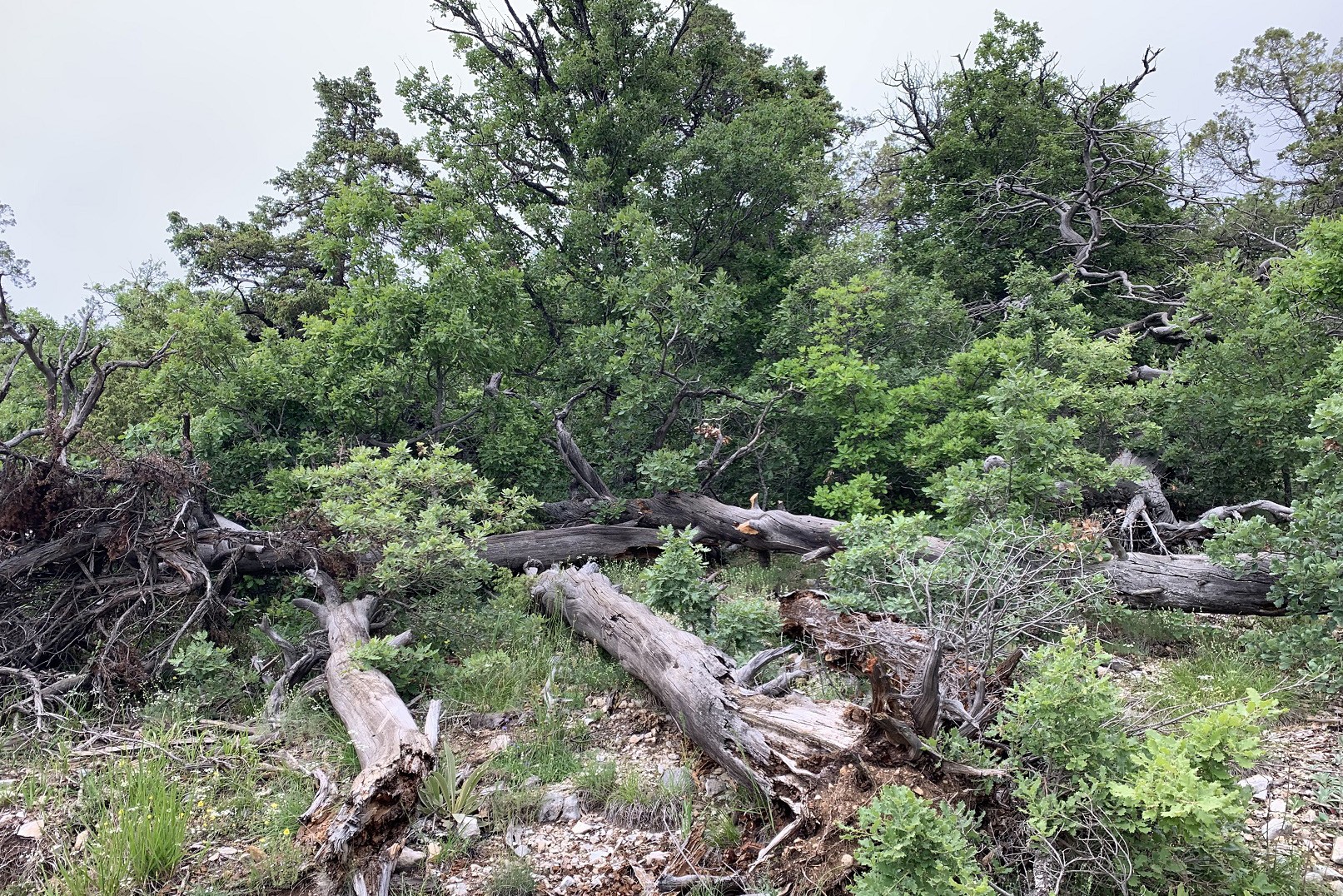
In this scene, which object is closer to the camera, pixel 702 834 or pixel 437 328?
pixel 702 834

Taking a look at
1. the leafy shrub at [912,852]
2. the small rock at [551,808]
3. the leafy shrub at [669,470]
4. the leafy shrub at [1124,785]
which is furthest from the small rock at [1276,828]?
the leafy shrub at [669,470]

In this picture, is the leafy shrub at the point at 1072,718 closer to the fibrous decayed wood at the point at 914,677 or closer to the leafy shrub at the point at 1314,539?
the fibrous decayed wood at the point at 914,677

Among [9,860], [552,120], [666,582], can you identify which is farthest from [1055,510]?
[552,120]

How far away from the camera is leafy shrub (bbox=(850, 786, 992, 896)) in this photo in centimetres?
217

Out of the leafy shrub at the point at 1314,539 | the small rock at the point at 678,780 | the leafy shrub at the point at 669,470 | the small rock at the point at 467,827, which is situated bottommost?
the small rock at the point at 678,780

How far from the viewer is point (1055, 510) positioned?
220 inches

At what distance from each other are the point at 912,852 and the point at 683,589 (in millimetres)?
2801

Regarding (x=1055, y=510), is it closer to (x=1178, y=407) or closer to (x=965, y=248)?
(x=1178, y=407)

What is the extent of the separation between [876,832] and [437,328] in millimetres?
6410

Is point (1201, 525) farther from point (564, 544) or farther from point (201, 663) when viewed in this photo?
point (201, 663)

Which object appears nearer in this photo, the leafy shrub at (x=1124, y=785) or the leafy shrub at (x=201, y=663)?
the leafy shrub at (x=1124, y=785)

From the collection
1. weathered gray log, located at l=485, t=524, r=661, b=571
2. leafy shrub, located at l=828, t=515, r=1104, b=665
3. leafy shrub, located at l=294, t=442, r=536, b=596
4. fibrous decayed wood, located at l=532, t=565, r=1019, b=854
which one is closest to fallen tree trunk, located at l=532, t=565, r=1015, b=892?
fibrous decayed wood, located at l=532, t=565, r=1019, b=854

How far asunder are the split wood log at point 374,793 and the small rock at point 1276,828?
3.42 m

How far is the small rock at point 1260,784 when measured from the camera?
290 centimetres
